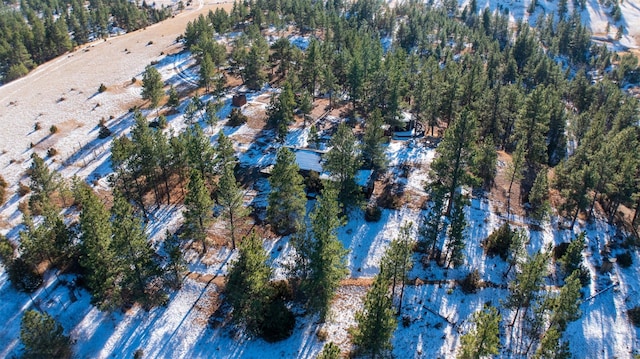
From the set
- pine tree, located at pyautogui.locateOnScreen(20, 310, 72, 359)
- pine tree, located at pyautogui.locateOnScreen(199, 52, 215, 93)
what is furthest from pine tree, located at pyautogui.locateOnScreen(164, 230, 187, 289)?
pine tree, located at pyautogui.locateOnScreen(199, 52, 215, 93)

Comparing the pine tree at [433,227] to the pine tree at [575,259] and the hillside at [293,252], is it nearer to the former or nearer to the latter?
the hillside at [293,252]

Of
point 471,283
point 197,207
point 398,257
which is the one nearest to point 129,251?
point 197,207

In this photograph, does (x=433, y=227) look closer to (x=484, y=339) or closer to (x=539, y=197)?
(x=484, y=339)

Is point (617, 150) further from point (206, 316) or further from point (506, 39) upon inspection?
point (506, 39)

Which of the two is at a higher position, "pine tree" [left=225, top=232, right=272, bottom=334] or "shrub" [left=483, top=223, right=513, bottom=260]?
"pine tree" [left=225, top=232, right=272, bottom=334]

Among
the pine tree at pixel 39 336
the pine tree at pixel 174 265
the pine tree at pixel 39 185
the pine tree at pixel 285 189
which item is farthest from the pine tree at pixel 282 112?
the pine tree at pixel 39 336

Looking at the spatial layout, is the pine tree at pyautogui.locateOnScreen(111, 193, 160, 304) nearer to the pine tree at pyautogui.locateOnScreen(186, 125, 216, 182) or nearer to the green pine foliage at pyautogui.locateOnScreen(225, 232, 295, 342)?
the green pine foliage at pyautogui.locateOnScreen(225, 232, 295, 342)

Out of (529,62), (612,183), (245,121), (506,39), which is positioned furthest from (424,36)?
(612,183)
